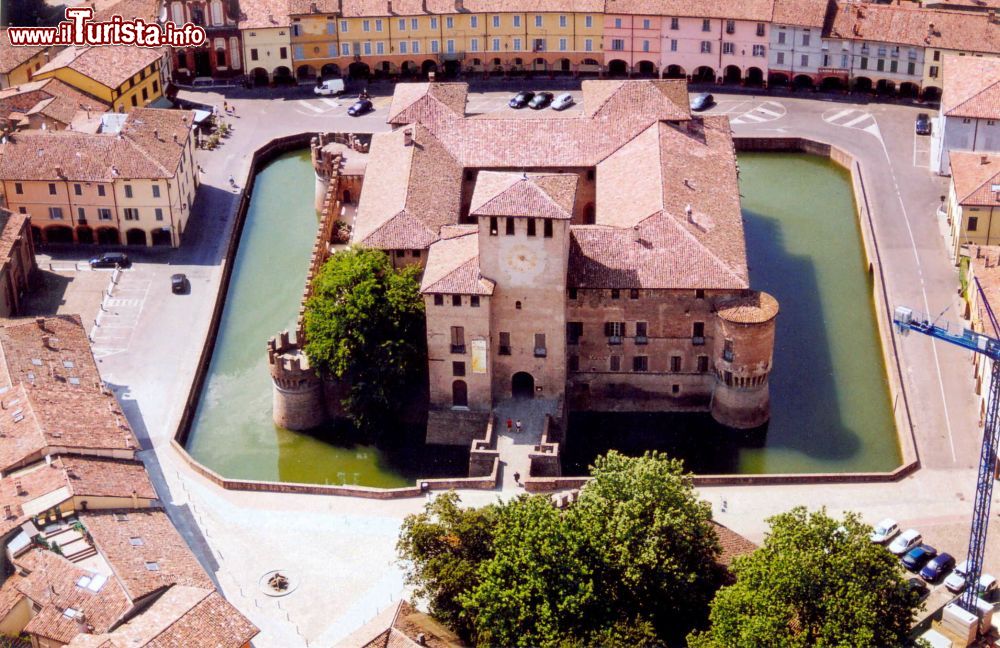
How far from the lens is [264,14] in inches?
7594

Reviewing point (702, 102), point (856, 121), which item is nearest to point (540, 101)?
point (702, 102)

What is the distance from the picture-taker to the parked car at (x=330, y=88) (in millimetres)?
191625

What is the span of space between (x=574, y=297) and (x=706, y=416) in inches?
591

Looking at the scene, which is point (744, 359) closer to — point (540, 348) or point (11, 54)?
point (540, 348)

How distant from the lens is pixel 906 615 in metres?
99.6

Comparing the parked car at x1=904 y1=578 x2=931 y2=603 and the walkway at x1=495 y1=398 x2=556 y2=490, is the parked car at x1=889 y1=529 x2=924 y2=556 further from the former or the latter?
the walkway at x1=495 y1=398 x2=556 y2=490

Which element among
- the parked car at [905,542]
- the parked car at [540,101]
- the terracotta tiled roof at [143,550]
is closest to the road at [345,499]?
the parked car at [905,542]

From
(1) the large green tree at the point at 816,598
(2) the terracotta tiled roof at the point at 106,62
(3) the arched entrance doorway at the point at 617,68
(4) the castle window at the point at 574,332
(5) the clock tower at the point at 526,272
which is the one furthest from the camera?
(3) the arched entrance doorway at the point at 617,68

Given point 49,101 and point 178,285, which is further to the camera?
point 49,101

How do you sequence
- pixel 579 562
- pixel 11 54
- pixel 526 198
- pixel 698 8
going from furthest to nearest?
pixel 698 8 < pixel 11 54 < pixel 526 198 < pixel 579 562

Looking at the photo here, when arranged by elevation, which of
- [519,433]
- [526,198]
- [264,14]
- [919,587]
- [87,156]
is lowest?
[919,587]

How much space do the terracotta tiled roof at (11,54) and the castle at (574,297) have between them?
57902mm

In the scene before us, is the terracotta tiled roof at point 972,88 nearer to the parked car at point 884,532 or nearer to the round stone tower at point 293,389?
the parked car at point 884,532

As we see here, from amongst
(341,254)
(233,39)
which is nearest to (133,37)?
(233,39)
